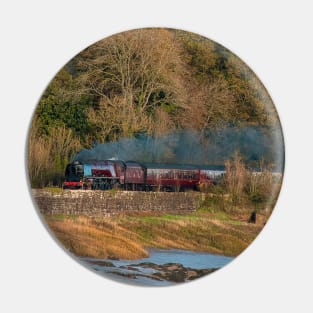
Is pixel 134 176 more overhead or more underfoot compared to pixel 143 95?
more underfoot

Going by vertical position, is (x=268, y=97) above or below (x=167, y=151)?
above

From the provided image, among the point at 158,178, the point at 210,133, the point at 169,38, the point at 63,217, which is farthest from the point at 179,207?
the point at 169,38

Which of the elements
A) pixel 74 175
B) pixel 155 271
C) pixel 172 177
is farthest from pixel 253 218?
pixel 74 175

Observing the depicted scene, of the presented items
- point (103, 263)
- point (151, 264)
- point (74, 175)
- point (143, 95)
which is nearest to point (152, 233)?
point (151, 264)

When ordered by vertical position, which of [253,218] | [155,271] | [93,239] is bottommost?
[155,271]

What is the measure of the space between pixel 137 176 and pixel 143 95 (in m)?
0.54

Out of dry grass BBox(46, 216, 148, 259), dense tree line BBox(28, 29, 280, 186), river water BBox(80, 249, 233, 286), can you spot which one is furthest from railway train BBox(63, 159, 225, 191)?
river water BBox(80, 249, 233, 286)

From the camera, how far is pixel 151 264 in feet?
11.3

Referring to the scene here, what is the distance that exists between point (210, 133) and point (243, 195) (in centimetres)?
47

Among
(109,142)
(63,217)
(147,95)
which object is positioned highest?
(147,95)

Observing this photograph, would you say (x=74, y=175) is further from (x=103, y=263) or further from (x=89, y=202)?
(x=103, y=263)

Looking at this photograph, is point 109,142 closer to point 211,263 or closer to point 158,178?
point 158,178

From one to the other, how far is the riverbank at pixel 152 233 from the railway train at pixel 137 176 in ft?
0.65

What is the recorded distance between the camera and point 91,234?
11.2 feet
